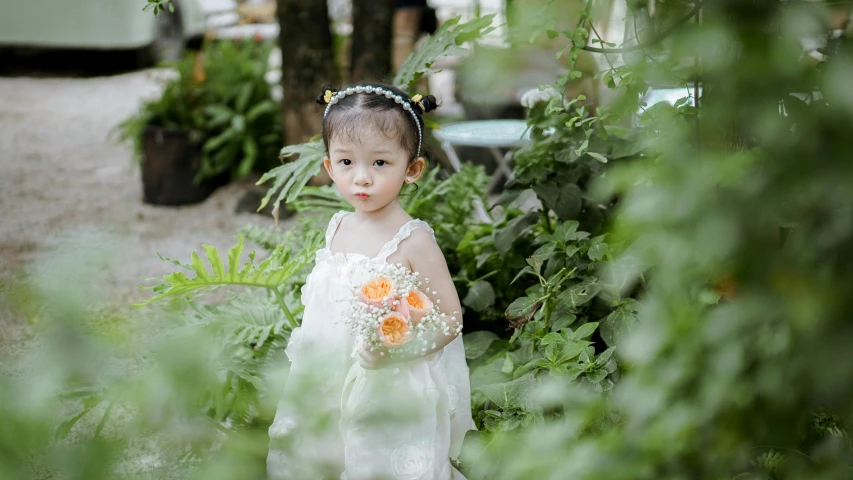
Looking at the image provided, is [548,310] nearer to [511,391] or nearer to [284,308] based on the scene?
[511,391]

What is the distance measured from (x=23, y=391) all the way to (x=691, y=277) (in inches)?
27.7

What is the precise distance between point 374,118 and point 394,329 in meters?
0.65

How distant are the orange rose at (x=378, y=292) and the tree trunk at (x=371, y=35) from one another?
4.05 m

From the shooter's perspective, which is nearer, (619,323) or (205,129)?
(619,323)

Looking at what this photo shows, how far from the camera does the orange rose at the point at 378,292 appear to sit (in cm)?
207

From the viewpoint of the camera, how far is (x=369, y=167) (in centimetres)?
239

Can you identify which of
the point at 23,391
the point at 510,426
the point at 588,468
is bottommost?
the point at 510,426

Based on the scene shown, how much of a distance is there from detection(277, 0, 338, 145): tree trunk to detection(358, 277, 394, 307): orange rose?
3.90 m

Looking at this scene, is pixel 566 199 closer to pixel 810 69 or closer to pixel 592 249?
pixel 592 249

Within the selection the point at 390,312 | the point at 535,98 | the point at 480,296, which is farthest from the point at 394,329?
the point at 535,98

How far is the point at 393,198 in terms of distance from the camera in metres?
2.47

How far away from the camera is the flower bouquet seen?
6.79 feet

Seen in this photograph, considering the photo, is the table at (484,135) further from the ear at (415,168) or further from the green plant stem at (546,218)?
the ear at (415,168)

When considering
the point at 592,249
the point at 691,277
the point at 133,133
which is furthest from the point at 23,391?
the point at 133,133
